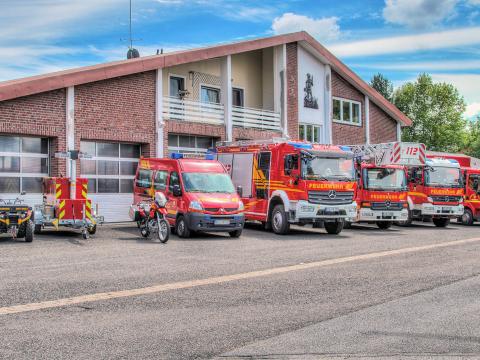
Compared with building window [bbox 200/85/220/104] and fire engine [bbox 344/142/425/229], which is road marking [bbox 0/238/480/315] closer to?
fire engine [bbox 344/142/425/229]

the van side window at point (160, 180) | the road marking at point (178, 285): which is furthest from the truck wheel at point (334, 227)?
the van side window at point (160, 180)

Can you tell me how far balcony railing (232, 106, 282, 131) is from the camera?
27.6m

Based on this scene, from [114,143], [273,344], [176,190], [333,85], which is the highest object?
[333,85]

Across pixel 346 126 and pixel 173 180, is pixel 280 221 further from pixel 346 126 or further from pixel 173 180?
pixel 346 126

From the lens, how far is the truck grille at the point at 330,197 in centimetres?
1859

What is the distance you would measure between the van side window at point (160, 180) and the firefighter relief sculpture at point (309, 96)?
43.8 feet

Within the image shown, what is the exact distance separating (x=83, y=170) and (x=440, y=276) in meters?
14.3

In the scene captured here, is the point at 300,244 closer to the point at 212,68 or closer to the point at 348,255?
the point at 348,255

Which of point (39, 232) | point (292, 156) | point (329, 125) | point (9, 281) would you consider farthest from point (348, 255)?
point (329, 125)

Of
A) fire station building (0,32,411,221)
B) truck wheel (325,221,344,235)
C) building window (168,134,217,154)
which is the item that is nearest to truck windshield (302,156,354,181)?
truck wheel (325,221,344,235)

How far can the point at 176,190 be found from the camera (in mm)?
17594

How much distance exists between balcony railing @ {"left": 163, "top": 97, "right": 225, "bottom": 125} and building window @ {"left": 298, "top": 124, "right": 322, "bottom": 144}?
5292 millimetres

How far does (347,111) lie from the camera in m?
33.7

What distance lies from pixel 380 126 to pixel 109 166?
1839cm
